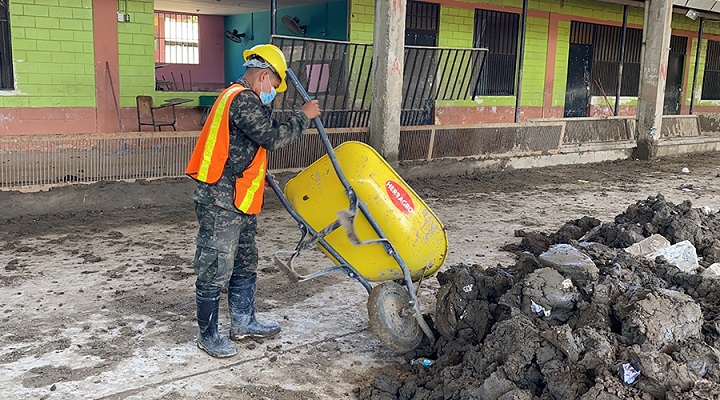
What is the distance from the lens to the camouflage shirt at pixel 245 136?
325cm

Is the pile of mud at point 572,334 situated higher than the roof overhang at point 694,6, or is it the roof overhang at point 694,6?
the roof overhang at point 694,6

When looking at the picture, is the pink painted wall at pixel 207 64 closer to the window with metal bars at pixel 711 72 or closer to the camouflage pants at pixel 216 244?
the camouflage pants at pixel 216 244

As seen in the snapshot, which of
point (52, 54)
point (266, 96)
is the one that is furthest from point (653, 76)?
point (266, 96)

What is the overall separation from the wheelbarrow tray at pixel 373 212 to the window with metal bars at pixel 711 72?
57.3 ft

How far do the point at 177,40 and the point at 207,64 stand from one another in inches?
51.7

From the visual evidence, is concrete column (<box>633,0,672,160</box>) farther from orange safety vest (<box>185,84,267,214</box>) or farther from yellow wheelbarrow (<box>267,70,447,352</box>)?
orange safety vest (<box>185,84,267,214</box>)

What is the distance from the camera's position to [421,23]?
446 inches

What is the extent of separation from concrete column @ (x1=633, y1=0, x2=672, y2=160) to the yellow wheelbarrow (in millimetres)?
10340

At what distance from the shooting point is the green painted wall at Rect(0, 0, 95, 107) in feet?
26.5

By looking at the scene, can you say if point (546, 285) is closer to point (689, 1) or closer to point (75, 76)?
point (75, 76)

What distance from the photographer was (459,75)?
34.1 ft

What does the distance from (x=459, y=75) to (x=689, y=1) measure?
6.26m

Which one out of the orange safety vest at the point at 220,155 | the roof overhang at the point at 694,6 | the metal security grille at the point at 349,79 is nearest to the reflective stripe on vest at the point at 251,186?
the orange safety vest at the point at 220,155

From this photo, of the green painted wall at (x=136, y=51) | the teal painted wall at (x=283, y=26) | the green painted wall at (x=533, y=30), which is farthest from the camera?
the teal painted wall at (x=283, y=26)
